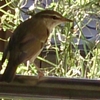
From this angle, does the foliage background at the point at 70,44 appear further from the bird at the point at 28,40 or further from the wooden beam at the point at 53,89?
the wooden beam at the point at 53,89

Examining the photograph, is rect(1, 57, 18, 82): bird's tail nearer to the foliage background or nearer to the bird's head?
the bird's head

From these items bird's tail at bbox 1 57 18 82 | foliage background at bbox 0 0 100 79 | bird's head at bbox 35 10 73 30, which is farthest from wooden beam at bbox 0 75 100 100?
foliage background at bbox 0 0 100 79

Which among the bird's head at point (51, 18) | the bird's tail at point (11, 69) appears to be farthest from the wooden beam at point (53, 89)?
the bird's head at point (51, 18)

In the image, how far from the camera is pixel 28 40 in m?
1.18

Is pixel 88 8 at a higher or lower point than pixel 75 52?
higher

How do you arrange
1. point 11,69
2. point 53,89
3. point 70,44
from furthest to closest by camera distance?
point 70,44
point 11,69
point 53,89

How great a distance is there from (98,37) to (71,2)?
22cm

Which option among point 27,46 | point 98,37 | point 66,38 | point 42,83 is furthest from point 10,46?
point 98,37

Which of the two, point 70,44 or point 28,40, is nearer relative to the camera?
point 28,40

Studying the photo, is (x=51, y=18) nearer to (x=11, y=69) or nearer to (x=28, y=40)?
(x=28, y=40)

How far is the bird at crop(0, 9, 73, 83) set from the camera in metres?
1.05

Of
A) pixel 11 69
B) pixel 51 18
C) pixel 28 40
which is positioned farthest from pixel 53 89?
pixel 51 18

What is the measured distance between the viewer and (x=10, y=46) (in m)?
1.13

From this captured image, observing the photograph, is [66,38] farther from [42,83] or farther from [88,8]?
[42,83]
